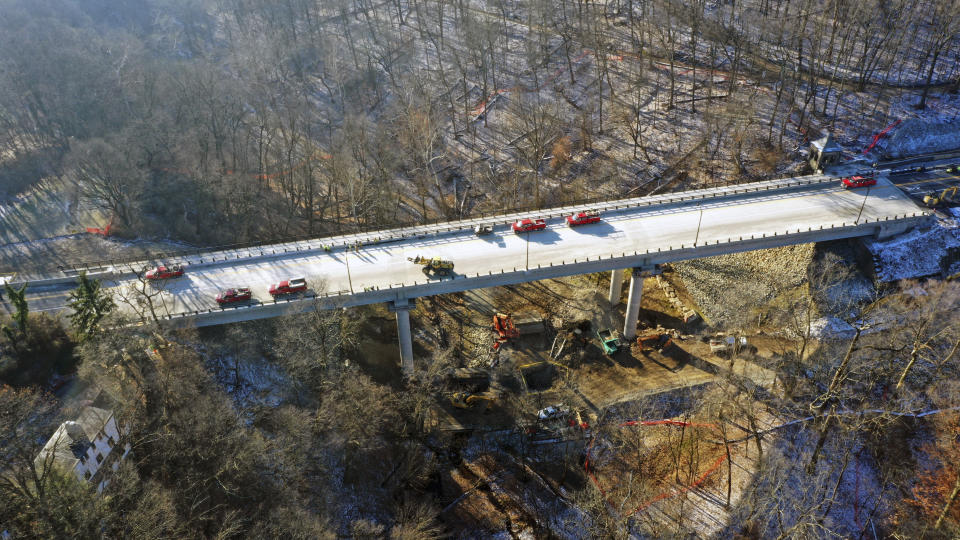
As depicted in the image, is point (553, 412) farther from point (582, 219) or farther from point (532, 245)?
point (582, 219)

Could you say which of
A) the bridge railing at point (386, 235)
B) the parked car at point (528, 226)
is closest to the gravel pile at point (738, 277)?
the bridge railing at point (386, 235)

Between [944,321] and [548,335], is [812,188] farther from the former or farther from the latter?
[548,335]

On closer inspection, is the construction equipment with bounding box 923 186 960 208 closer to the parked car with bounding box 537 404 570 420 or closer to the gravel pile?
the gravel pile

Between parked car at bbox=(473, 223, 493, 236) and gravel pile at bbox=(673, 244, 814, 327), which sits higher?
parked car at bbox=(473, 223, 493, 236)

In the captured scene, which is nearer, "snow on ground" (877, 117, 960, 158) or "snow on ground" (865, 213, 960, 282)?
"snow on ground" (865, 213, 960, 282)

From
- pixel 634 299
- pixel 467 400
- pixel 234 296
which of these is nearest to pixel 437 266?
pixel 467 400

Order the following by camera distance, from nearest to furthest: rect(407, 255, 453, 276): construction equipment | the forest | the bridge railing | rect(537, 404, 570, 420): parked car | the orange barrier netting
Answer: the forest < the orange barrier netting < rect(537, 404, 570, 420): parked car < rect(407, 255, 453, 276): construction equipment < the bridge railing

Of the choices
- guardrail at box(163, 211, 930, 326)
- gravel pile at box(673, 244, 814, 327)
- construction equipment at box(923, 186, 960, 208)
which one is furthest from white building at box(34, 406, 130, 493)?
construction equipment at box(923, 186, 960, 208)
